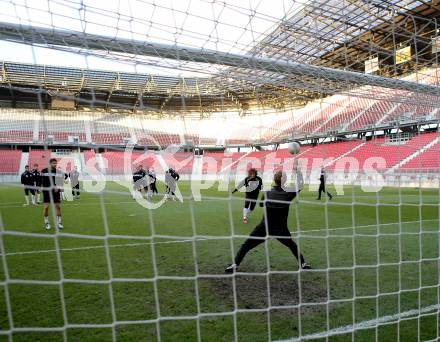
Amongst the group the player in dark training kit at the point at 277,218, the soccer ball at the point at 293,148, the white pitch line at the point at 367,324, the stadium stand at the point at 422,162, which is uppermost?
the soccer ball at the point at 293,148

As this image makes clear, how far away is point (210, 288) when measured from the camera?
3803 mm

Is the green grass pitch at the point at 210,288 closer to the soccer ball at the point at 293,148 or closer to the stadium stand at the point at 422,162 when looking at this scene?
the soccer ball at the point at 293,148

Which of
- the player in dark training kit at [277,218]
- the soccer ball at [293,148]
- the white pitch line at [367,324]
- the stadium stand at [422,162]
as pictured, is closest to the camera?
the white pitch line at [367,324]

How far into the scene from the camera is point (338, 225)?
770cm

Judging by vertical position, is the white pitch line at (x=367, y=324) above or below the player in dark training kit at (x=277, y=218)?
below

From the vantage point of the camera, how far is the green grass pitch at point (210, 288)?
2799mm

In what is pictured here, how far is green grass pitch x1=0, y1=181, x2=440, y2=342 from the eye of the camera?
280 centimetres

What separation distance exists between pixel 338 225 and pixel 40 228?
7075mm

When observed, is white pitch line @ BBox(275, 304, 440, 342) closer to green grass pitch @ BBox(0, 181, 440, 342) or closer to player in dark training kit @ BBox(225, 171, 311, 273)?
green grass pitch @ BBox(0, 181, 440, 342)

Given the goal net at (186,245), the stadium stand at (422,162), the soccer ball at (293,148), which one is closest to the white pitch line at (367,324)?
the goal net at (186,245)

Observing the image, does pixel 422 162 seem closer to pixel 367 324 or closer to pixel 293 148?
pixel 293 148

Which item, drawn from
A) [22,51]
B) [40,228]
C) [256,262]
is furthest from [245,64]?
[40,228]

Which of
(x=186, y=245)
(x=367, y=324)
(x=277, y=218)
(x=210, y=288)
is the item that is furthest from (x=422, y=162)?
(x=210, y=288)

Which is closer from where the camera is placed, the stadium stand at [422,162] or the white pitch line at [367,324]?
the white pitch line at [367,324]
